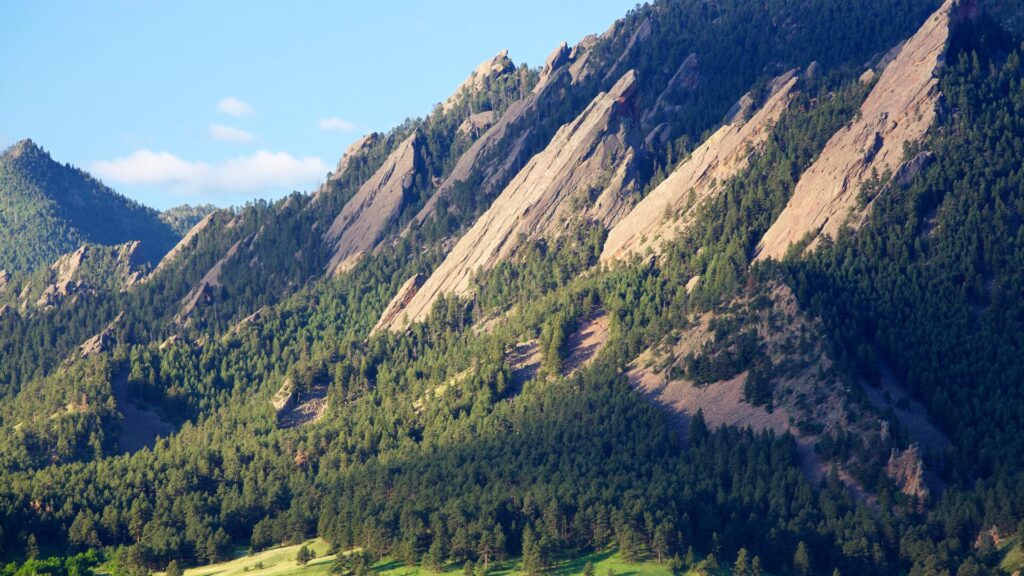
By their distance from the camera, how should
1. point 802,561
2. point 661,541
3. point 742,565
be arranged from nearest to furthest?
point 742,565, point 802,561, point 661,541

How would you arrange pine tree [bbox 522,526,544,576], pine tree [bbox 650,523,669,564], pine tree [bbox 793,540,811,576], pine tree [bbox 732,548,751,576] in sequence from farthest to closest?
pine tree [bbox 650,523,669,564], pine tree [bbox 793,540,811,576], pine tree [bbox 522,526,544,576], pine tree [bbox 732,548,751,576]

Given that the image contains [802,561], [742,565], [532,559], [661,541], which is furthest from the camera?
[661,541]

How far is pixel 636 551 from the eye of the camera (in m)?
199

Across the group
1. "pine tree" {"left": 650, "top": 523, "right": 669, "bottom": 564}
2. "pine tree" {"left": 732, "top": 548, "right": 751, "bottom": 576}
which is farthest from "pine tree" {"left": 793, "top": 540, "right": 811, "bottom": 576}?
"pine tree" {"left": 650, "top": 523, "right": 669, "bottom": 564}

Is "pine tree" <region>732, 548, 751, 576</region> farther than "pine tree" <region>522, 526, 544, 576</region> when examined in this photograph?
No

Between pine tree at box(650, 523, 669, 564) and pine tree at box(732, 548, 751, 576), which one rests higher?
pine tree at box(650, 523, 669, 564)

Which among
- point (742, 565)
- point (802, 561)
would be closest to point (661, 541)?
point (742, 565)

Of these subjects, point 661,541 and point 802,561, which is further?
point 661,541

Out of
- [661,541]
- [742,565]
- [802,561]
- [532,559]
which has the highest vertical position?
[532,559]

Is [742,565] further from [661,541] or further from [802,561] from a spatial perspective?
[661,541]

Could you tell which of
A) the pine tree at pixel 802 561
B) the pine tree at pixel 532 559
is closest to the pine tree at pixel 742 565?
the pine tree at pixel 802 561

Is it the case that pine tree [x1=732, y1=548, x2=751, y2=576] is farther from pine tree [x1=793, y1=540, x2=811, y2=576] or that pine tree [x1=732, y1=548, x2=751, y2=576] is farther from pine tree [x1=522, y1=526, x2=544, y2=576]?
pine tree [x1=522, y1=526, x2=544, y2=576]

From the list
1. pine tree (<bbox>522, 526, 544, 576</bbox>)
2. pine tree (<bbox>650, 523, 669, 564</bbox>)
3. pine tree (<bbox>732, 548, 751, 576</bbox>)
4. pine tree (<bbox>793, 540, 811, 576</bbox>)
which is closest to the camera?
pine tree (<bbox>732, 548, 751, 576</bbox>)

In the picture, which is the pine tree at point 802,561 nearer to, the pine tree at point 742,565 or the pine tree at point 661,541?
the pine tree at point 742,565
